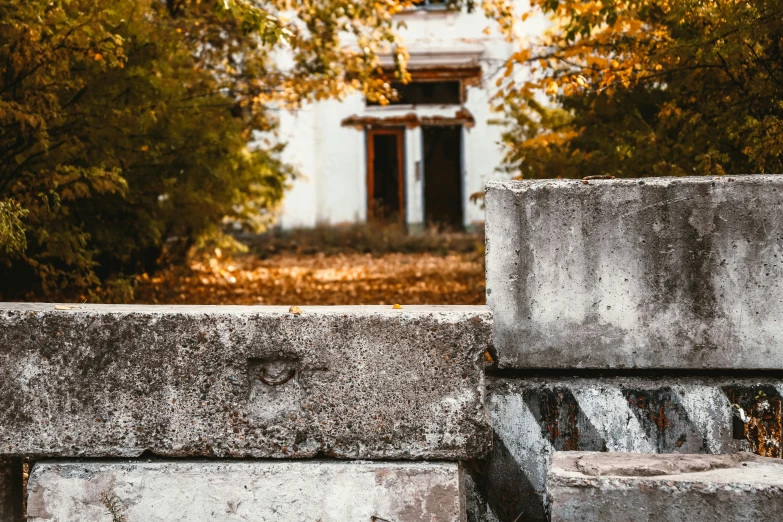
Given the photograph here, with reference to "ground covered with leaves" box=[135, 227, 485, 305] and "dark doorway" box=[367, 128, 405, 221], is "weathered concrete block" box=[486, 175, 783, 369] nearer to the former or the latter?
"ground covered with leaves" box=[135, 227, 485, 305]

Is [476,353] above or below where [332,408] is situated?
above

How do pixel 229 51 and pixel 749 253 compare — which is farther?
pixel 229 51

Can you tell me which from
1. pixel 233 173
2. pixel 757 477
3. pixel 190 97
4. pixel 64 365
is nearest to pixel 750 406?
pixel 757 477

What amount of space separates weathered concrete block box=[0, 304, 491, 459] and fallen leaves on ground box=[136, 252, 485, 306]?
5.60 meters

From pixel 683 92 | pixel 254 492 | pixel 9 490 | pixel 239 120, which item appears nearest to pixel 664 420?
pixel 254 492

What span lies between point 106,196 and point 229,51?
11.7ft

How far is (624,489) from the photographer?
232 cm

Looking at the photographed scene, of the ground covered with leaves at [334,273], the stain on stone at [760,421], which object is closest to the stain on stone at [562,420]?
the stain on stone at [760,421]

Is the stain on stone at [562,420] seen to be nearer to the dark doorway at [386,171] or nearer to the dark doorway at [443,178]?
the dark doorway at [386,171]

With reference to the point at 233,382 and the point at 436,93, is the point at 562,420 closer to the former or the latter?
the point at 233,382

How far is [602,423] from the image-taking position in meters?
2.79

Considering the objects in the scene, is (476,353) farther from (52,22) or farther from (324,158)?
(324,158)

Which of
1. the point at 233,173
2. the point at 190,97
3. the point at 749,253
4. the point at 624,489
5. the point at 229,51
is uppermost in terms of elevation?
the point at 229,51

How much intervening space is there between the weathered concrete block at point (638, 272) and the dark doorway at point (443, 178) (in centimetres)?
1514
